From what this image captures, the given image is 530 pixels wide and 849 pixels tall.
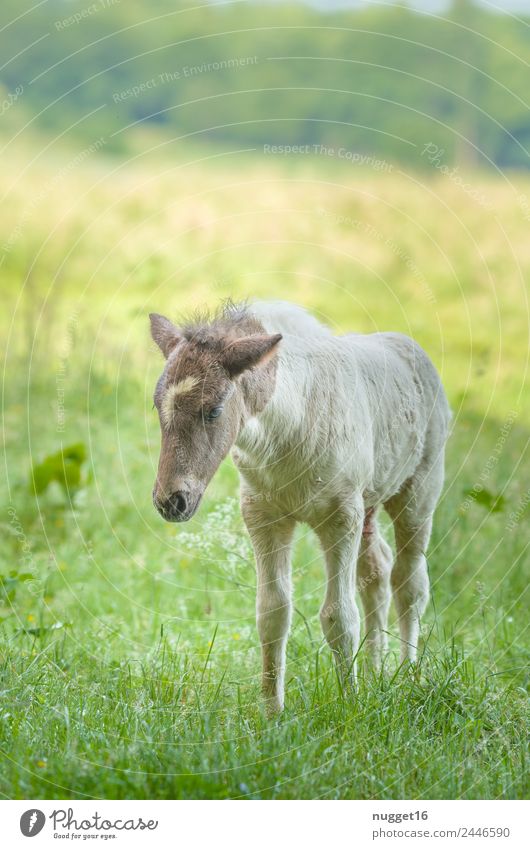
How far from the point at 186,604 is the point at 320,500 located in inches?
112

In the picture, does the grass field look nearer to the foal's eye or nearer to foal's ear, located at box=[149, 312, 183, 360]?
foal's ear, located at box=[149, 312, 183, 360]

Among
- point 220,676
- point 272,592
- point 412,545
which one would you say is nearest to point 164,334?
point 272,592

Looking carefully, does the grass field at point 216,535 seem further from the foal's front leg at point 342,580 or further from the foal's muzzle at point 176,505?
the foal's muzzle at point 176,505

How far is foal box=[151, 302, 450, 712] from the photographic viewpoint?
5160 millimetres

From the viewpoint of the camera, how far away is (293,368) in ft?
19.2

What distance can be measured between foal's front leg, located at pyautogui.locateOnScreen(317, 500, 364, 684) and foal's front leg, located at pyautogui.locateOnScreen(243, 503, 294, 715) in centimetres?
27

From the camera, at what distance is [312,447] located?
5879 millimetres

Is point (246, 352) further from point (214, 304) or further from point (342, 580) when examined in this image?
point (214, 304)

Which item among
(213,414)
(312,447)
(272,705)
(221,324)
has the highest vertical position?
(221,324)

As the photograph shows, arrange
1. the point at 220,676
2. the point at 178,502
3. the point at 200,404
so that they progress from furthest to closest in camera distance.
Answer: the point at 220,676 < the point at 200,404 < the point at 178,502

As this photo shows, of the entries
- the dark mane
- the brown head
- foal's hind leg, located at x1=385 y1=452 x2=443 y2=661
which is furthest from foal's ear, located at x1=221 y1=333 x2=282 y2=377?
foal's hind leg, located at x1=385 y1=452 x2=443 y2=661

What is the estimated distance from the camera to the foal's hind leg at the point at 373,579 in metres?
7.06

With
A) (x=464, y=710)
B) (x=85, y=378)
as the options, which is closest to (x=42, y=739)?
(x=464, y=710)

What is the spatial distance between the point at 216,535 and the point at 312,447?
1.43 meters
